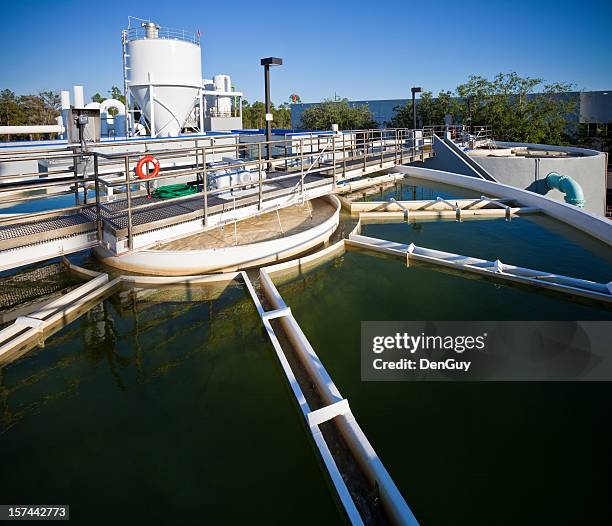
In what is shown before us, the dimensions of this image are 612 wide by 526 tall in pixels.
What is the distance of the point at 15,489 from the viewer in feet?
10.4

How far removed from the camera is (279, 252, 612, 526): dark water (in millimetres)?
3047

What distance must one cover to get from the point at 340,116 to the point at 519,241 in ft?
90.1

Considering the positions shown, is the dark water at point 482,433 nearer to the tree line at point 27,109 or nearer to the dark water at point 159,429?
the dark water at point 159,429

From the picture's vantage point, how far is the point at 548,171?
1730cm

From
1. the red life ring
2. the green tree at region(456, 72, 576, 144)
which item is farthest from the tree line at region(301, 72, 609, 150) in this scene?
the red life ring

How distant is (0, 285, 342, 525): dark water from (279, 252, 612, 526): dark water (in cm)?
62

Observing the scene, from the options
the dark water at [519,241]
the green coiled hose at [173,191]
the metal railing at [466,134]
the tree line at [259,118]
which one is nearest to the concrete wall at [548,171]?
the metal railing at [466,134]

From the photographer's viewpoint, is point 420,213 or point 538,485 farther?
point 420,213

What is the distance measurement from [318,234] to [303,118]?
101 feet

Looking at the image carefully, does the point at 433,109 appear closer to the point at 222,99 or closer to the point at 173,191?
the point at 222,99

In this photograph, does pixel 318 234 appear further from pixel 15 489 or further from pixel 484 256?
pixel 15 489

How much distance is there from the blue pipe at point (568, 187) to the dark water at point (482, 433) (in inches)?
440

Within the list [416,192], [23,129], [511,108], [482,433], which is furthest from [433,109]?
[482,433]

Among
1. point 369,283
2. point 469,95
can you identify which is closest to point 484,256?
point 369,283
